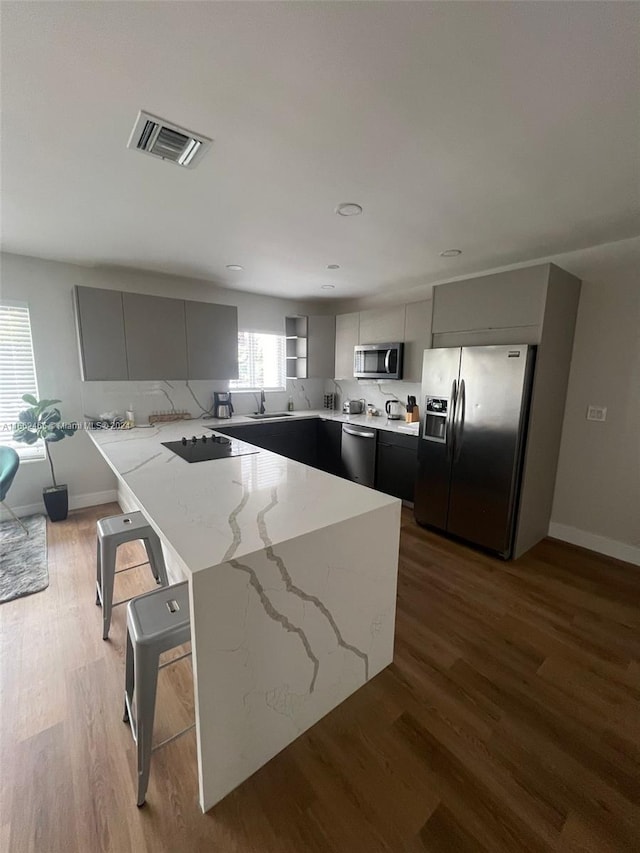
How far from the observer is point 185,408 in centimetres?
409

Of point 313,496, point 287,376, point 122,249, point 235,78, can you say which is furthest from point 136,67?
point 287,376

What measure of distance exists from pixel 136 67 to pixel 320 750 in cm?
263

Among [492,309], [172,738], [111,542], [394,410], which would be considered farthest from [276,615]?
[394,410]

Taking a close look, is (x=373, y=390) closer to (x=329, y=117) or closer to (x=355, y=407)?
(x=355, y=407)

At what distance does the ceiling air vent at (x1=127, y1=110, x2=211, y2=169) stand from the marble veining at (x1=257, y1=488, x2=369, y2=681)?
5.33 feet

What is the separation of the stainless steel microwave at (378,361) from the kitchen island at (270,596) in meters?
2.34

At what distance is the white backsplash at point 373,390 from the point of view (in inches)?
166

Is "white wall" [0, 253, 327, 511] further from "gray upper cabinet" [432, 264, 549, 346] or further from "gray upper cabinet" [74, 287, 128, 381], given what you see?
"gray upper cabinet" [432, 264, 549, 346]

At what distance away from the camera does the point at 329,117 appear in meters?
1.34

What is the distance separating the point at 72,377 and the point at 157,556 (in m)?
2.36

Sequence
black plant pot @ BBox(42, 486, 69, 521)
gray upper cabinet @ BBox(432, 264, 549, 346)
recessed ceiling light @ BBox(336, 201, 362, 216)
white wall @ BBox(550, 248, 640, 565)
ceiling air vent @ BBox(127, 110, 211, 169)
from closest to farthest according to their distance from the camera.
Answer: ceiling air vent @ BBox(127, 110, 211, 169), recessed ceiling light @ BBox(336, 201, 362, 216), gray upper cabinet @ BBox(432, 264, 549, 346), white wall @ BBox(550, 248, 640, 565), black plant pot @ BBox(42, 486, 69, 521)

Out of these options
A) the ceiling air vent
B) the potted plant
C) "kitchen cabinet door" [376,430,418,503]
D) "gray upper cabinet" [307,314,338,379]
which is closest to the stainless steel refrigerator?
"kitchen cabinet door" [376,430,418,503]

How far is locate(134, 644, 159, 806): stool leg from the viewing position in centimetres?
117

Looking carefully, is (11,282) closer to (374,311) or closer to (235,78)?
(235,78)
